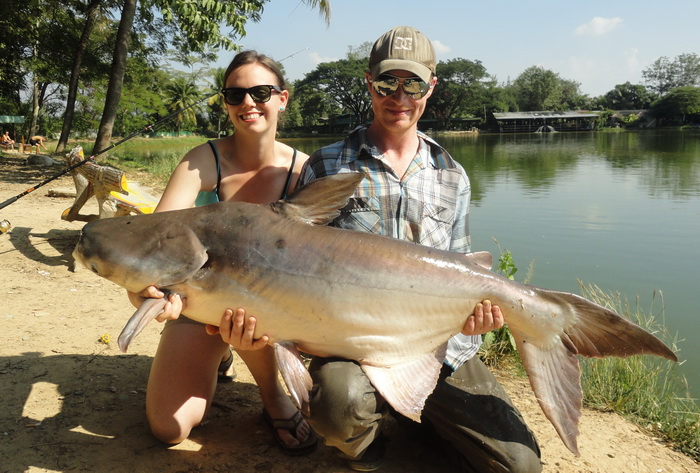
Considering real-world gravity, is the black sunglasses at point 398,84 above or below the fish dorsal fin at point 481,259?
above

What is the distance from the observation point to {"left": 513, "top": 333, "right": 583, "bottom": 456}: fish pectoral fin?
94.2 inches

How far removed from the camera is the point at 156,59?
20.1 metres

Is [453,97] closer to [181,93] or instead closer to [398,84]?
[181,93]

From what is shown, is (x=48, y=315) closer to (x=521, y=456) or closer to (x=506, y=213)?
(x=521, y=456)

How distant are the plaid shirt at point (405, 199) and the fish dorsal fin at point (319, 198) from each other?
1.44ft

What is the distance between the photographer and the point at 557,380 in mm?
2439

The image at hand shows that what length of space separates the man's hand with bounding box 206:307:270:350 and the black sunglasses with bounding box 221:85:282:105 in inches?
51.6

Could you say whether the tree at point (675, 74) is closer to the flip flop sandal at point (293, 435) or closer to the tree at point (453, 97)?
the tree at point (453, 97)

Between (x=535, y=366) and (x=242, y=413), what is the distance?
5.66 feet

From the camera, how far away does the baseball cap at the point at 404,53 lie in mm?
2848

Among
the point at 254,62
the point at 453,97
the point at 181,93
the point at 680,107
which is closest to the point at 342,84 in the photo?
the point at 453,97

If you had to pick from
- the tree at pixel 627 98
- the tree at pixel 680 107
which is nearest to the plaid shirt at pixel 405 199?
the tree at pixel 680 107

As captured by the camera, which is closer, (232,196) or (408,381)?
(408,381)

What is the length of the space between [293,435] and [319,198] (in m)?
1.31
